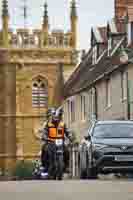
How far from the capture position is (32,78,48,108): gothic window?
90.0 metres

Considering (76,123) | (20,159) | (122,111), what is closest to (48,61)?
(20,159)

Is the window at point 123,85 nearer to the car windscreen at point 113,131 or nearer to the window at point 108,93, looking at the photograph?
the window at point 108,93

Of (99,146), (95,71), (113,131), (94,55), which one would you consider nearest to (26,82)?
(94,55)

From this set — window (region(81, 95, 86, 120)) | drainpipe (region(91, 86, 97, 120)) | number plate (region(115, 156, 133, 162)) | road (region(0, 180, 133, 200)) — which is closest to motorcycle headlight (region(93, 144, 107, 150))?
number plate (region(115, 156, 133, 162))

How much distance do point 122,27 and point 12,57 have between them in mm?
41326

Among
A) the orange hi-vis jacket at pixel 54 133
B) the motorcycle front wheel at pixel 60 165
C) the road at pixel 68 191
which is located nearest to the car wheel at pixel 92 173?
the motorcycle front wheel at pixel 60 165

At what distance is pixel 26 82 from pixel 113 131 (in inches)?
2636

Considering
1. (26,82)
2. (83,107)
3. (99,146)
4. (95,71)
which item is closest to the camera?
(99,146)

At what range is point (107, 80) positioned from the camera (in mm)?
42469

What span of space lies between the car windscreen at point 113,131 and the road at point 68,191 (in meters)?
4.20

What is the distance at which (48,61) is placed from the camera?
292 feet

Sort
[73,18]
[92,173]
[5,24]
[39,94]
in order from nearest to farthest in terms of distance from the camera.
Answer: [92,173], [39,94], [5,24], [73,18]

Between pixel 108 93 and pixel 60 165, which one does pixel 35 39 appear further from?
pixel 60 165

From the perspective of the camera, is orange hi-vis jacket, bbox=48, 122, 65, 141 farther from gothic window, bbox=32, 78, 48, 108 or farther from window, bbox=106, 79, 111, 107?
gothic window, bbox=32, 78, 48, 108
